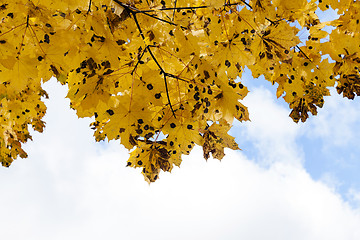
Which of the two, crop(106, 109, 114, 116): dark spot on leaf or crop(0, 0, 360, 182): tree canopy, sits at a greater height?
crop(0, 0, 360, 182): tree canopy

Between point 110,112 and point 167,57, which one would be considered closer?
point 110,112

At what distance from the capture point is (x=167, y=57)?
89.8 inches

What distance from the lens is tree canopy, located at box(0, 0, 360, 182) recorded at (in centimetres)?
202

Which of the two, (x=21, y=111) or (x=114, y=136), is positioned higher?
(x=21, y=111)

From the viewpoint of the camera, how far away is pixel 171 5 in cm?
217

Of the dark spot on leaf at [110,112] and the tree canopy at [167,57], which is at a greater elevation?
the tree canopy at [167,57]

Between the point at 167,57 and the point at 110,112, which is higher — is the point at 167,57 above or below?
above

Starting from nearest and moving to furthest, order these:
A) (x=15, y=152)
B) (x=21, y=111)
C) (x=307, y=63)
→ (x=307, y=63), (x=21, y=111), (x=15, y=152)

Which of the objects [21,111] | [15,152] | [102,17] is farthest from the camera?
[15,152]

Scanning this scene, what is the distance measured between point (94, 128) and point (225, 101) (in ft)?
6.65

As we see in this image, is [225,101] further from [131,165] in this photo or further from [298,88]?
[131,165]

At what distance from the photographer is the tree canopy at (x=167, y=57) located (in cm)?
202

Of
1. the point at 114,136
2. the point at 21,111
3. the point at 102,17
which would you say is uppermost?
the point at 21,111

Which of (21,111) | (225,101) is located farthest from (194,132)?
(21,111)
